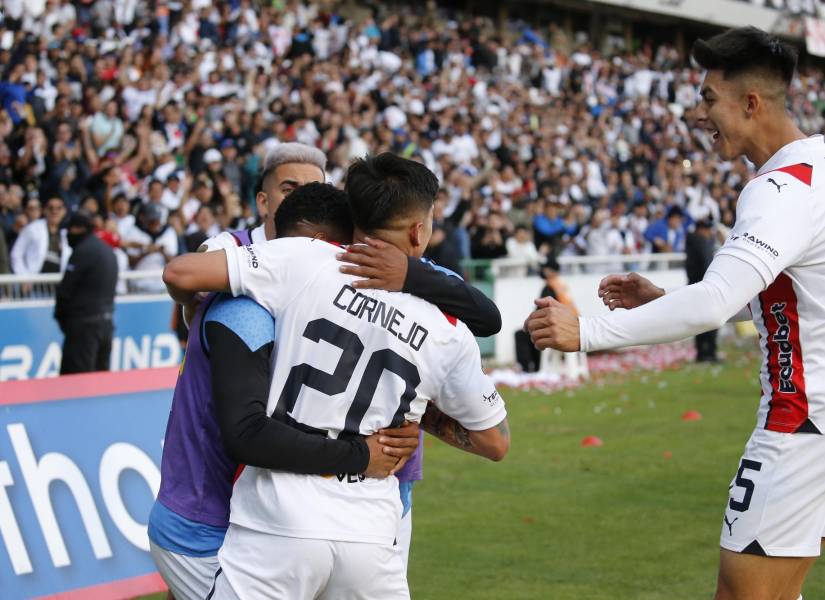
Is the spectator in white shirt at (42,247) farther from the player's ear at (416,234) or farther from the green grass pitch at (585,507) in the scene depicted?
the player's ear at (416,234)

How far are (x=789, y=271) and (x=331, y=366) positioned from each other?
1636 millimetres

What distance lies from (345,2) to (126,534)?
24.8 meters

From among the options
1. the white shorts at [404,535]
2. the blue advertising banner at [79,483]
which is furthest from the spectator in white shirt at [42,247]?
the white shorts at [404,535]

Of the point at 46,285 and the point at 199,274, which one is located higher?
the point at 199,274

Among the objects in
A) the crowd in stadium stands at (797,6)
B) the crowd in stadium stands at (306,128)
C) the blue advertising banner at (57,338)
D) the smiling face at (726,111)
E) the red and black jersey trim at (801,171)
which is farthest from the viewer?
the crowd in stadium stands at (797,6)

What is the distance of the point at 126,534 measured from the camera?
624cm

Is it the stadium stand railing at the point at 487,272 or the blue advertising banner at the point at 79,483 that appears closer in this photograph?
the blue advertising banner at the point at 79,483

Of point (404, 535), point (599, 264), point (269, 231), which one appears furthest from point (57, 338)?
point (599, 264)

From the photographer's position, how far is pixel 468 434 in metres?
3.43

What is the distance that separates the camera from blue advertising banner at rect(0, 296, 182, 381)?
38.3 ft

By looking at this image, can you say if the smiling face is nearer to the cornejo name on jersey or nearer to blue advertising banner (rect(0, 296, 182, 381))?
the cornejo name on jersey

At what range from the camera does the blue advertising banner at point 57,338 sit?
11664mm

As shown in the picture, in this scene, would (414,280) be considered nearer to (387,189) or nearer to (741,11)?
(387,189)

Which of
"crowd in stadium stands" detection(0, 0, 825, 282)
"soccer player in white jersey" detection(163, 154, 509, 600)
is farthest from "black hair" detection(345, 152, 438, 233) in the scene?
"crowd in stadium stands" detection(0, 0, 825, 282)
